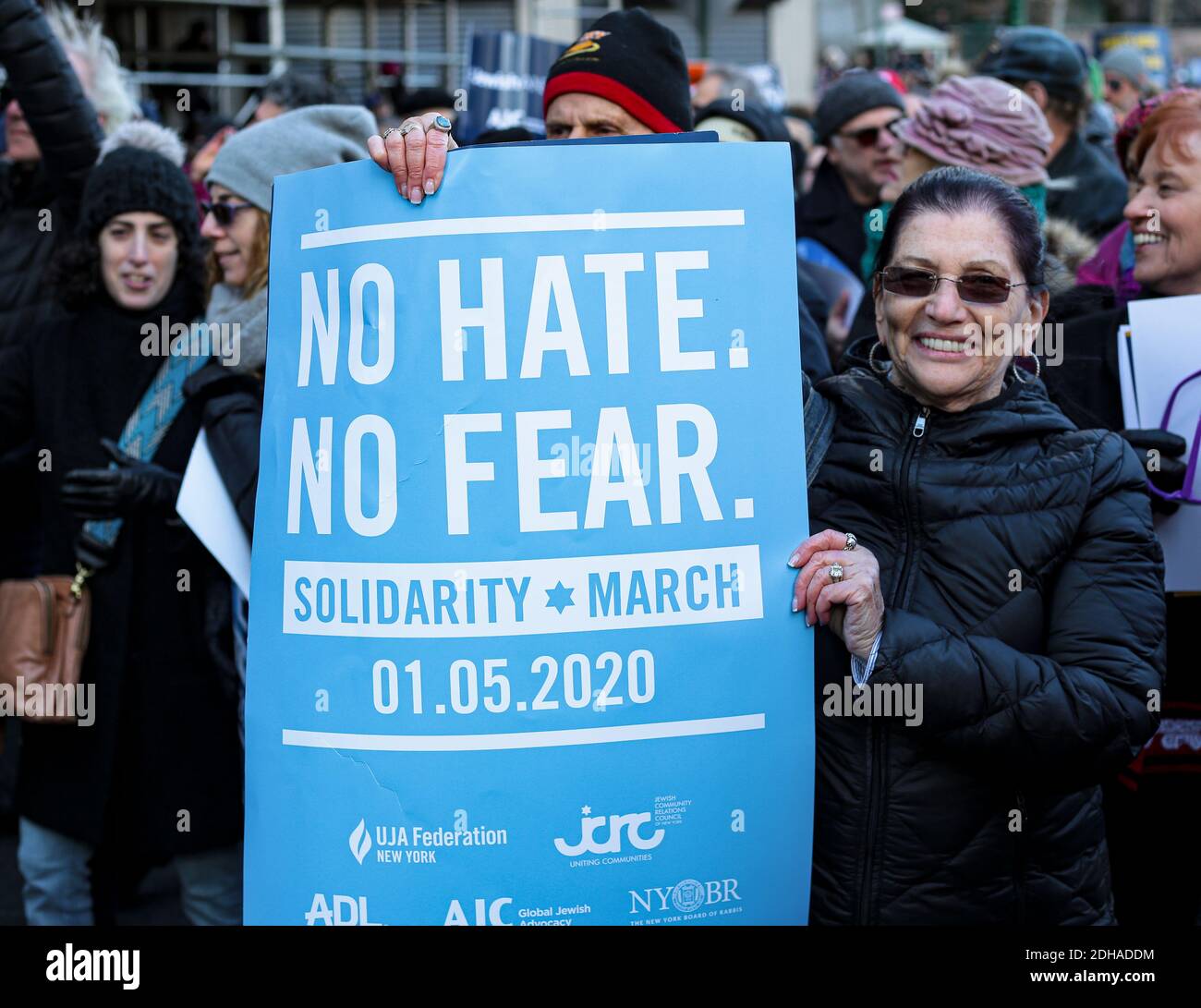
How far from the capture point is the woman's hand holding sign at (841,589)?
215 centimetres

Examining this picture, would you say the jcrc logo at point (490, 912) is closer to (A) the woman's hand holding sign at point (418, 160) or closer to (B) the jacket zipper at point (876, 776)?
(B) the jacket zipper at point (876, 776)

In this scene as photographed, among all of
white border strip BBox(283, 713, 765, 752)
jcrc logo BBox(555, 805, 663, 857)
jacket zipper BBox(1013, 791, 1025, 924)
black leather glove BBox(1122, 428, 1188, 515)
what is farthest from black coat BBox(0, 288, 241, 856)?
black leather glove BBox(1122, 428, 1188, 515)

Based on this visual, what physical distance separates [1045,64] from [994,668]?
4062 millimetres

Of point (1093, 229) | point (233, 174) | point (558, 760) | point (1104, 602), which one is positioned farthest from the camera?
point (1093, 229)

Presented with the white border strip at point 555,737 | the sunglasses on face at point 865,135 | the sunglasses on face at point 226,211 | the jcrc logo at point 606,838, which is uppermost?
the sunglasses on face at point 865,135

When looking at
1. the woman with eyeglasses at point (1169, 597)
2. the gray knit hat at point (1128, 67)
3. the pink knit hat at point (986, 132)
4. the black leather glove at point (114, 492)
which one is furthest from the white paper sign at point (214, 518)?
the gray knit hat at point (1128, 67)

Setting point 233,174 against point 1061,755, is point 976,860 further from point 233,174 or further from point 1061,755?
point 233,174

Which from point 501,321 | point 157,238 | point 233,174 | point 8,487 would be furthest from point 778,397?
point 8,487

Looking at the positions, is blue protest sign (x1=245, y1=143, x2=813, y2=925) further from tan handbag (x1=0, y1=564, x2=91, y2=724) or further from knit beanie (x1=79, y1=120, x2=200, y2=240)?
knit beanie (x1=79, y1=120, x2=200, y2=240)

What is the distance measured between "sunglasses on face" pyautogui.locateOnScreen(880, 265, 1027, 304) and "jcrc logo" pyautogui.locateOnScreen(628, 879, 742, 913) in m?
0.96

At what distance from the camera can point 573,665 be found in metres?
2.09

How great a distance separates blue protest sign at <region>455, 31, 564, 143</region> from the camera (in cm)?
762

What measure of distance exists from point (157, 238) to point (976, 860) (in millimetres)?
2630

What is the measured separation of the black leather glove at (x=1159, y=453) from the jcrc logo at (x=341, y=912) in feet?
5.34
